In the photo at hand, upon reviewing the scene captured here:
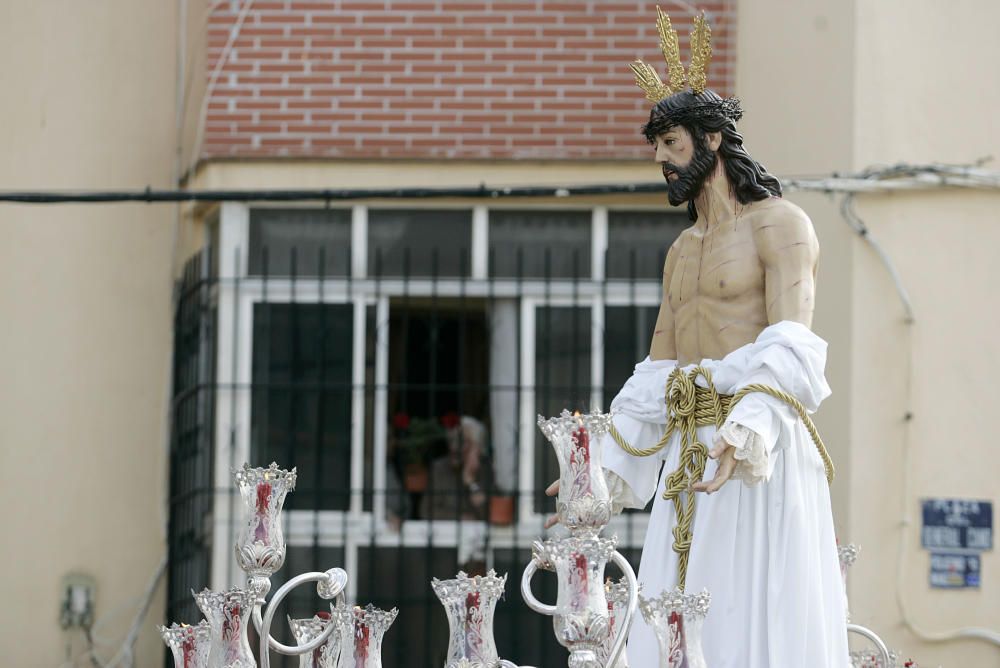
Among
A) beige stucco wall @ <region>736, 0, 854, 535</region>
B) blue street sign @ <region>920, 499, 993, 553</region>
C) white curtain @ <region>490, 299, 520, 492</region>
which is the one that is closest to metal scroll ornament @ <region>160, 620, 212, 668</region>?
beige stucco wall @ <region>736, 0, 854, 535</region>

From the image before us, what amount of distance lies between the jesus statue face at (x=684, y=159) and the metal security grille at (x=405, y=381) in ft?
13.6

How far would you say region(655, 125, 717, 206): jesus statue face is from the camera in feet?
17.4

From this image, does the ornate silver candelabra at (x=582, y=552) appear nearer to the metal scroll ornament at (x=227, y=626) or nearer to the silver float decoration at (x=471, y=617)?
the silver float decoration at (x=471, y=617)

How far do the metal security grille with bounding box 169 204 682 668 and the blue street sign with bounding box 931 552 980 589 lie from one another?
1604 millimetres

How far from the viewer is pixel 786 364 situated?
4.95m

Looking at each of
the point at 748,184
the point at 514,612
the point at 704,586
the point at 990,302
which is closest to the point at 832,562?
the point at 704,586

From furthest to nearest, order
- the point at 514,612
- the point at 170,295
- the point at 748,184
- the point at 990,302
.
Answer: the point at 170,295
the point at 514,612
the point at 990,302
the point at 748,184

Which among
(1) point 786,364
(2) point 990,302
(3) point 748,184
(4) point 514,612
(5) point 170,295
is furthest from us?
(5) point 170,295

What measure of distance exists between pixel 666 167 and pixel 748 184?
0.22 m

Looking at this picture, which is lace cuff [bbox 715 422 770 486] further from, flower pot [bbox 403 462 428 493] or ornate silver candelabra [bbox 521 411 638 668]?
flower pot [bbox 403 462 428 493]

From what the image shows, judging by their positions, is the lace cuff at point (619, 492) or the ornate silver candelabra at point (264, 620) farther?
the lace cuff at point (619, 492)

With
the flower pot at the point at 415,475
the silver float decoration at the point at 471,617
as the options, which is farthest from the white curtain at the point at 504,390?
the silver float decoration at the point at 471,617

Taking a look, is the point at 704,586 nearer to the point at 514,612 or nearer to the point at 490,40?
the point at 514,612

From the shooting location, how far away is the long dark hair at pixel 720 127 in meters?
5.26
